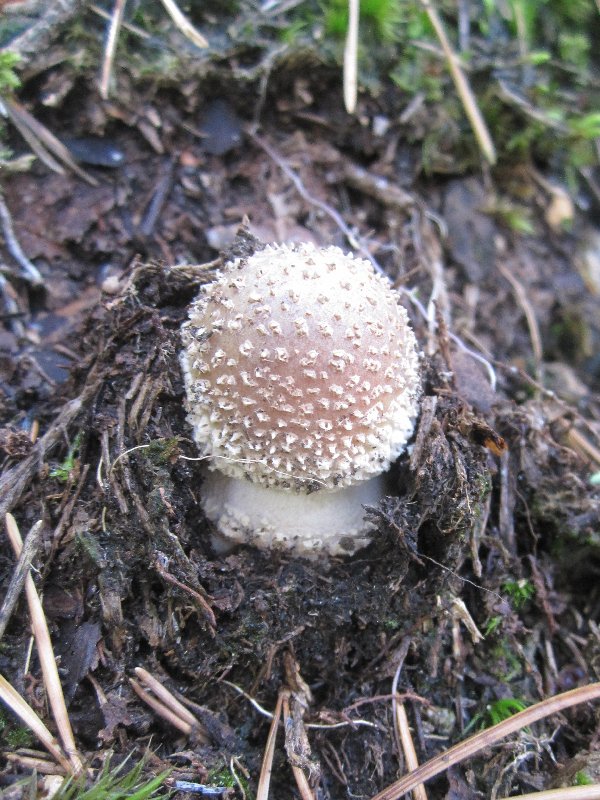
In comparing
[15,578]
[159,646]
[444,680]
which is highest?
[15,578]

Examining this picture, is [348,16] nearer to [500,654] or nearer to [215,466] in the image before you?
[215,466]

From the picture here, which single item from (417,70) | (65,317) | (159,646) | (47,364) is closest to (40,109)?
(65,317)

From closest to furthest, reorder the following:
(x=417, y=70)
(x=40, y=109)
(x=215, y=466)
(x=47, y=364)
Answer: (x=215, y=466) < (x=47, y=364) < (x=40, y=109) < (x=417, y=70)

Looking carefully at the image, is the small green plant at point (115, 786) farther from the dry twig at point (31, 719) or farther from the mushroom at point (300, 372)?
the mushroom at point (300, 372)

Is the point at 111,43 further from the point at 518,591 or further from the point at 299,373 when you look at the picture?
the point at 518,591

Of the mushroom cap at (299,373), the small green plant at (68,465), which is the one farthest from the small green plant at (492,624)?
the small green plant at (68,465)

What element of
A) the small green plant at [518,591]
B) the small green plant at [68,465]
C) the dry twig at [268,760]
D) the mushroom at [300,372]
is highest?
the mushroom at [300,372]

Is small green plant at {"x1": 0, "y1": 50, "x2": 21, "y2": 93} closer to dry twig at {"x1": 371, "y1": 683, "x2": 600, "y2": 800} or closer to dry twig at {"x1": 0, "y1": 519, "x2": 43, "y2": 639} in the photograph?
dry twig at {"x1": 0, "y1": 519, "x2": 43, "y2": 639}
